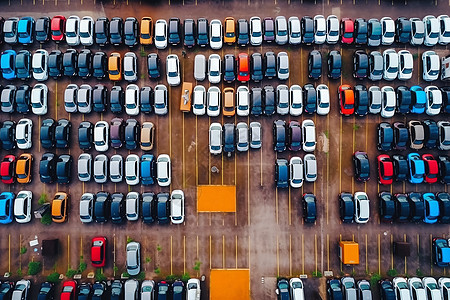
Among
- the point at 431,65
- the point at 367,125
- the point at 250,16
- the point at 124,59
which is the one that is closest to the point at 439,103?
the point at 431,65

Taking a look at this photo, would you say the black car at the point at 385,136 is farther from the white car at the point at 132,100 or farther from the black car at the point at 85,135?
the black car at the point at 85,135

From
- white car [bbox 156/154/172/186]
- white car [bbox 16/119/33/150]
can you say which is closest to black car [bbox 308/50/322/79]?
white car [bbox 156/154/172/186]

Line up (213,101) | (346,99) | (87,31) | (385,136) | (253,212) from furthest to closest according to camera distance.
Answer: (253,212)
(87,31)
(213,101)
(346,99)
(385,136)

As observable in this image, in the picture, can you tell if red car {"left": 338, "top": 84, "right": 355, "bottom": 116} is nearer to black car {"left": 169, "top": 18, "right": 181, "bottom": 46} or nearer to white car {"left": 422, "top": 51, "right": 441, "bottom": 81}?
white car {"left": 422, "top": 51, "right": 441, "bottom": 81}

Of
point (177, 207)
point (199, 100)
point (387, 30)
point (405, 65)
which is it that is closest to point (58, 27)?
point (199, 100)

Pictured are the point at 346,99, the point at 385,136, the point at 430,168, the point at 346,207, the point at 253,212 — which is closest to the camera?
the point at 346,207

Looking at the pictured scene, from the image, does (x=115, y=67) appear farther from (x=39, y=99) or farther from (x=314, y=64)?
(x=314, y=64)
